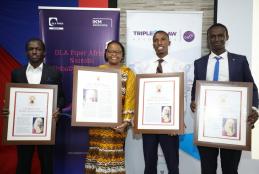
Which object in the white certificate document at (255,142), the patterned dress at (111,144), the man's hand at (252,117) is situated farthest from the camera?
the white certificate document at (255,142)

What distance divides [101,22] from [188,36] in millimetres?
1050

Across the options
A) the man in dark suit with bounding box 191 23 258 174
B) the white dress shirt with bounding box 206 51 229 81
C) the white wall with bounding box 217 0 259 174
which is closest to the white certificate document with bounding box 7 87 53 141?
the man in dark suit with bounding box 191 23 258 174

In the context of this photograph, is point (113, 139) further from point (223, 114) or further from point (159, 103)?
point (223, 114)

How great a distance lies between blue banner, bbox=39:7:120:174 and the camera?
3.42m

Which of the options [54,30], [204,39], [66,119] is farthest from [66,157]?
[204,39]

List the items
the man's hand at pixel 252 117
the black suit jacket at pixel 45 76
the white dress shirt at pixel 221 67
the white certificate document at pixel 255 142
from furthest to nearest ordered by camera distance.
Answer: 1. the white certificate document at pixel 255 142
2. the black suit jacket at pixel 45 76
3. the white dress shirt at pixel 221 67
4. the man's hand at pixel 252 117

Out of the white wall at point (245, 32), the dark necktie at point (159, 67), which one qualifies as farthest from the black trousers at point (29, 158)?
the white wall at point (245, 32)

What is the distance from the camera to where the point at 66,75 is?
3439 mm

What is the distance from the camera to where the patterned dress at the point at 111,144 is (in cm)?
261

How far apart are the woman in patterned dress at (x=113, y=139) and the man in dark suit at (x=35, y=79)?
1.29ft

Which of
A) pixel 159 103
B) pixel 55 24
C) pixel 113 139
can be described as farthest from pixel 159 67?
pixel 55 24

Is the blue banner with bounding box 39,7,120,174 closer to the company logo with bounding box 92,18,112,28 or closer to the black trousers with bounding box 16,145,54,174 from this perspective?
the company logo with bounding box 92,18,112,28

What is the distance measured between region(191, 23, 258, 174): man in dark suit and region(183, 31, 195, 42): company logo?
93 cm

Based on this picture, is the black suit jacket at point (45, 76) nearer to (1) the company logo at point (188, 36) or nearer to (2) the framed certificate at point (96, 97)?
(2) the framed certificate at point (96, 97)
